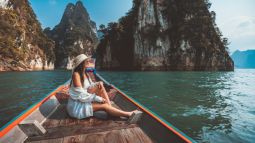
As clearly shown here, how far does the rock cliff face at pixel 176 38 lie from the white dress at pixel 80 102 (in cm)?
4655

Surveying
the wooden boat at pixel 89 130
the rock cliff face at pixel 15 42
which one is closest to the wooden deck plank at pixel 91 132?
the wooden boat at pixel 89 130

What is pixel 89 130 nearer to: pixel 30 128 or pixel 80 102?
pixel 80 102

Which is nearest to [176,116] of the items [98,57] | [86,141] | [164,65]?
[86,141]

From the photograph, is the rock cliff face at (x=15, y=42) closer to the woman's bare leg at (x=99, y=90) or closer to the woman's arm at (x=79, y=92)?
Result: the woman's bare leg at (x=99, y=90)

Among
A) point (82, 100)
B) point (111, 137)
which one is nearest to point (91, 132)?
point (111, 137)

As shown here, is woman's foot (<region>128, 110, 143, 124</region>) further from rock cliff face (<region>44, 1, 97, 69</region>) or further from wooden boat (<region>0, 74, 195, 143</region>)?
rock cliff face (<region>44, 1, 97, 69</region>)

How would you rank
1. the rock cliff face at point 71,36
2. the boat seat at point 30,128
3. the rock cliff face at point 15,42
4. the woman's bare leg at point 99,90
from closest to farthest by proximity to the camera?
1. the boat seat at point 30,128
2. the woman's bare leg at point 99,90
3. the rock cliff face at point 15,42
4. the rock cliff face at point 71,36

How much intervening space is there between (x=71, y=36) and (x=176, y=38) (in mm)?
99896

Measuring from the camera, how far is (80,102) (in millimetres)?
3057

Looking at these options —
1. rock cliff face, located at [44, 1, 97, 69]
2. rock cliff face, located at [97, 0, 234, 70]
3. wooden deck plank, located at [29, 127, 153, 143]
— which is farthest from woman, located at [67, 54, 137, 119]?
rock cliff face, located at [44, 1, 97, 69]

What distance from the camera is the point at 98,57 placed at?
66.8 metres

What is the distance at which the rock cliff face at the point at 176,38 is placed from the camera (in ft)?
162

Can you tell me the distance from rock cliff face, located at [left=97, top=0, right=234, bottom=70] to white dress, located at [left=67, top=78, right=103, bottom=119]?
46.6 m

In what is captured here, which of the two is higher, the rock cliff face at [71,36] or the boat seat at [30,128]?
the rock cliff face at [71,36]
